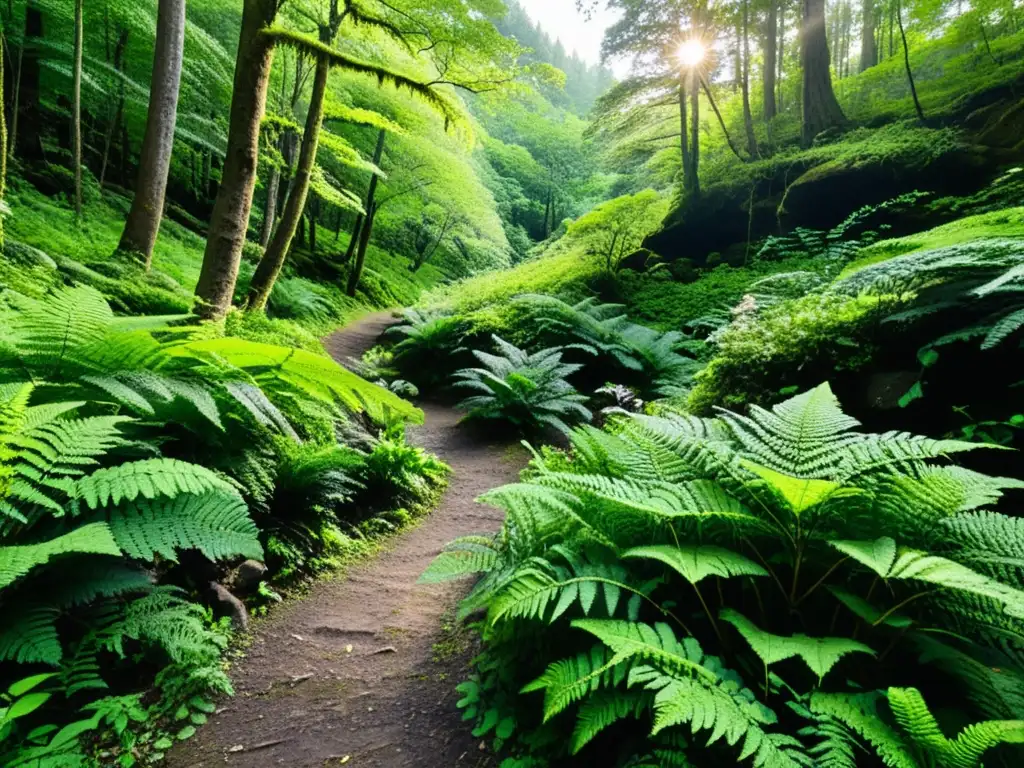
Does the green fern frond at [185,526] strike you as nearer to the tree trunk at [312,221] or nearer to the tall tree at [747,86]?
the tall tree at [747,86]

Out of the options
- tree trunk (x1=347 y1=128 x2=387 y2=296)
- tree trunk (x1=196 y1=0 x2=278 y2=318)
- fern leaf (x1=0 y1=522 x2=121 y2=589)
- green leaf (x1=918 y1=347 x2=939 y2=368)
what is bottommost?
fern leaf (x1=0 y1=522 x2=121 y2=589)

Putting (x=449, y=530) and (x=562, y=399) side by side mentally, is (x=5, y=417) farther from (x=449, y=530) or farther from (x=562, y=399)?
(x=562, y=399)

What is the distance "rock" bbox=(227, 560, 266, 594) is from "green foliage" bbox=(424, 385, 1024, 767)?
119cm

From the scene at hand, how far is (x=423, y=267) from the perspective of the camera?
76.2 feet

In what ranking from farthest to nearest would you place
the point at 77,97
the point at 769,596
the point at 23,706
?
1. the point at 77,97
2. the point at 769,596
3. the point at 23,706

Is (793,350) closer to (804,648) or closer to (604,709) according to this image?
(804,648)

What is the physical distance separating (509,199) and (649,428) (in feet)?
87.3

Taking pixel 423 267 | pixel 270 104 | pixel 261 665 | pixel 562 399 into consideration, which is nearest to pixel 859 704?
pixel 261 665

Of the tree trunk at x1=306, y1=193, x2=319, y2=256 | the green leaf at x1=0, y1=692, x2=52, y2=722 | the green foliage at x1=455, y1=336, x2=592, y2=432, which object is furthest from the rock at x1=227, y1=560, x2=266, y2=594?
the tree trunk at x1=306, y1=193, x2=319, y2=256

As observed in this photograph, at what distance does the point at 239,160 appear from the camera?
13.7 feet

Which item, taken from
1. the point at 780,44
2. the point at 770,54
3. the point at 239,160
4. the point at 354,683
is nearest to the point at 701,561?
the point at 354,683

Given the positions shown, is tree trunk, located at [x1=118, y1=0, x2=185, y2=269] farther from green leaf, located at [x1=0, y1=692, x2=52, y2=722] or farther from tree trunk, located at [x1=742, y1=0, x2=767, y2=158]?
tree trunk, located at [x1=742, y1=0, x2=767, y2=158]

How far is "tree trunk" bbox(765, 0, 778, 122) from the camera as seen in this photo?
10773 millimetres

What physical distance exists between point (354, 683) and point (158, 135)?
21.6 ft
